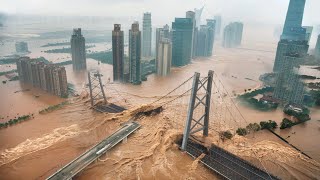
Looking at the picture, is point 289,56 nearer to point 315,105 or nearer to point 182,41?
point 315,105

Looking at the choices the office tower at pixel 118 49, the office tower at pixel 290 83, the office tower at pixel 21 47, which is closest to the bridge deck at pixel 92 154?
the office tower at pixel 118 49

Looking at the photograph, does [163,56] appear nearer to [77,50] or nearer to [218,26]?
[77,50]

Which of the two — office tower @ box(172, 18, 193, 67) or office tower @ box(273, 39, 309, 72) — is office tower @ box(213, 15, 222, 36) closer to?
office tower @ box(172, 18, 193, 67)

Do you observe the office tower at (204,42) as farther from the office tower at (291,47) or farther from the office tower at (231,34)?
the office tower at (291,47)

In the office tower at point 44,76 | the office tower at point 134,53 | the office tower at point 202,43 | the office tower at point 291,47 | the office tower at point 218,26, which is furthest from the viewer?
the office tower at point 218,26

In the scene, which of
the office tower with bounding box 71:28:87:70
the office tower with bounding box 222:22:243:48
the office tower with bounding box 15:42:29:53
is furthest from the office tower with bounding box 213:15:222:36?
the office tower with bounding box 15:42:29:53

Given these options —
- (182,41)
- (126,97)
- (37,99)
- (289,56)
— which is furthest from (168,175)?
(182,41)
